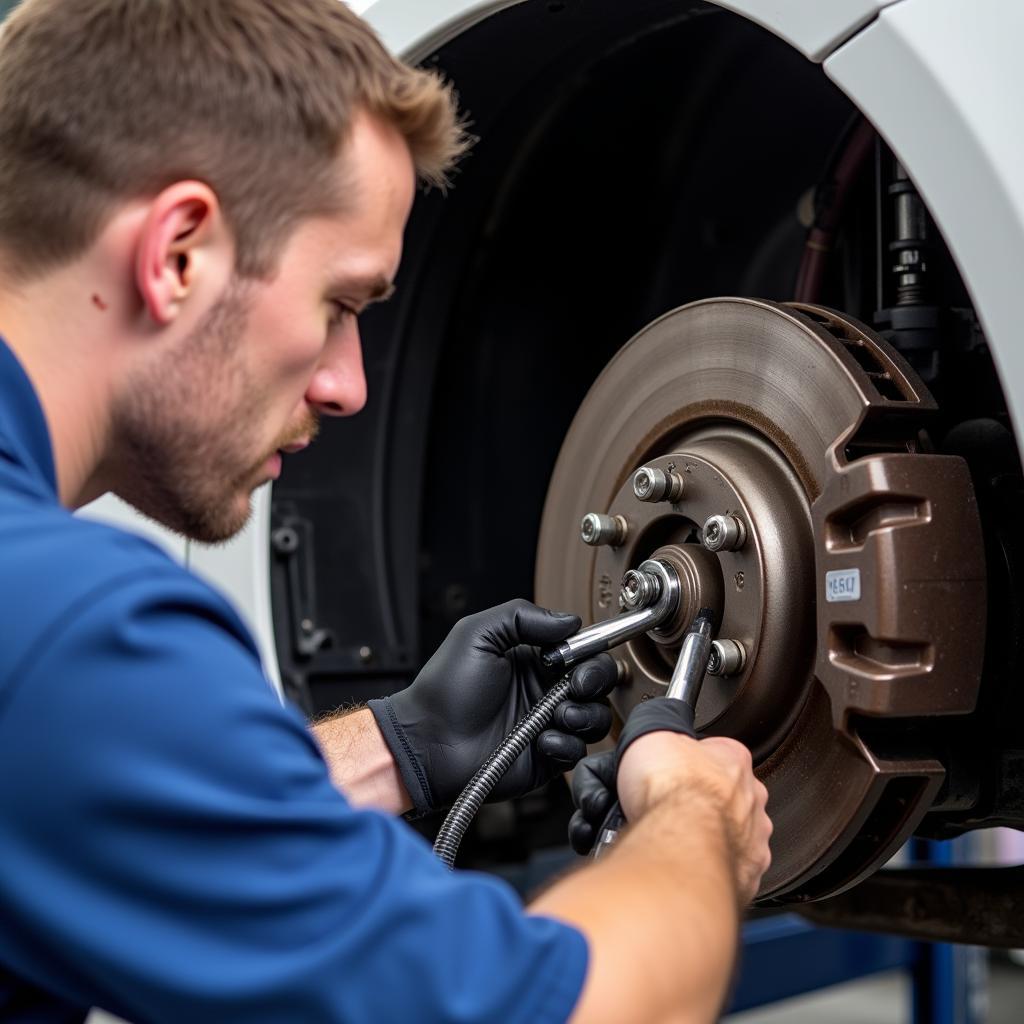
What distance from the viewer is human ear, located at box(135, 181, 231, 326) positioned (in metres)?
0.70

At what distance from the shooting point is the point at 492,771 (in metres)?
0.94

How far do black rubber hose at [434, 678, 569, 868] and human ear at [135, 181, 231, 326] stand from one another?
1.30 feet

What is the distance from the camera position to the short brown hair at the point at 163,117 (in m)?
0.72

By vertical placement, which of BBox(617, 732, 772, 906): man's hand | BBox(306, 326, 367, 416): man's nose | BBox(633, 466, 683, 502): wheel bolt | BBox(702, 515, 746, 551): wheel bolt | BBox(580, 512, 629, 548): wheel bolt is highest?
BBox(306, 326, 367, 416): man's nose

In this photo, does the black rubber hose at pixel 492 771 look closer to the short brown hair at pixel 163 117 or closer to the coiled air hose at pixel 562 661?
the coiled air hose at pixel 562 661

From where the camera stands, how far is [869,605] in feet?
2.51

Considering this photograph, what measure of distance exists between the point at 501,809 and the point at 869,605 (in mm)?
796

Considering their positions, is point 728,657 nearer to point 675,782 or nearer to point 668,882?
point 675,782

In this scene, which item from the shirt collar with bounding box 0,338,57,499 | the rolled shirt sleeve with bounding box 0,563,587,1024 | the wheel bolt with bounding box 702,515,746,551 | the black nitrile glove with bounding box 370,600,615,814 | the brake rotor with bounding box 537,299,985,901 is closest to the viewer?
the rolled shirt sleeve with bounding box 0,563,587,1024

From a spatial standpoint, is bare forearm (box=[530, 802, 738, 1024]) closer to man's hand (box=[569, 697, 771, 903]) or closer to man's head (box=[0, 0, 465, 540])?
man's hand (box=[569, 697, 771, 903])

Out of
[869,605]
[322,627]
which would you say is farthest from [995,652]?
[322,627]

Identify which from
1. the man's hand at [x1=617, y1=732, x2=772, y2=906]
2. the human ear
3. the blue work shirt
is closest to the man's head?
the human ear

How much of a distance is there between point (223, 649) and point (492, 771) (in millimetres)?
390

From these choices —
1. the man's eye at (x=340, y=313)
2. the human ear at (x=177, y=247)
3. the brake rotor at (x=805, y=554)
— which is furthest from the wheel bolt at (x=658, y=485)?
the human ear at (x=177, y=247)
